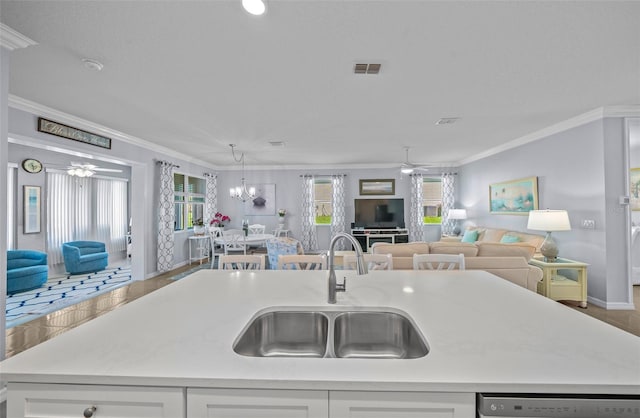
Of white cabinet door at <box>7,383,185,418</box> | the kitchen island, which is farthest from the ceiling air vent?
white cabinet door at <box>7,383,185,418</box>

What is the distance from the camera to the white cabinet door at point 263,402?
774 millimetres

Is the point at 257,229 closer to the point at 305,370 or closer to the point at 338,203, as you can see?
the point at 338,203

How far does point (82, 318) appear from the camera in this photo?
3.24 m

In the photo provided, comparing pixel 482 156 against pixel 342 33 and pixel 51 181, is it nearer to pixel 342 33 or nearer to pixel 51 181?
pixel 342 33

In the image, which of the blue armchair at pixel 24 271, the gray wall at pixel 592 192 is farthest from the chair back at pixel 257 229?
the gray wall at pixel 592 192

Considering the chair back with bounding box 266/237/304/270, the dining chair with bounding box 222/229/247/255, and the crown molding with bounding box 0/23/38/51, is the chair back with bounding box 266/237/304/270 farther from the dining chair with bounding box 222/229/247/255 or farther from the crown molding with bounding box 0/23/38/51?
the crown molding with bounding box 0/23/38/51

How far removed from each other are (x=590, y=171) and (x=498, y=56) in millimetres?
2661

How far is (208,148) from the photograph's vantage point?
538cm

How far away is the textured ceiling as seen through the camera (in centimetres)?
168

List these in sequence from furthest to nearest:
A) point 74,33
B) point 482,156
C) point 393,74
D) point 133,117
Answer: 1. point 482,156
2. point 133,117
3. point 393,74
4. point 74,33

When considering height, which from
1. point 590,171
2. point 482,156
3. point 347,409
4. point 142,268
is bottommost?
point 142,268

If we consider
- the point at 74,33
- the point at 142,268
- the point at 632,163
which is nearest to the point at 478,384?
the point at 74,33

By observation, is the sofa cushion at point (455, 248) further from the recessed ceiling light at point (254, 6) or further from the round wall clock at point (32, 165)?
the round wall clock at point (32, 165)

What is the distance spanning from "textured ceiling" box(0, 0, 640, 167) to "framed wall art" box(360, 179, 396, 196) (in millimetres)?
3450
